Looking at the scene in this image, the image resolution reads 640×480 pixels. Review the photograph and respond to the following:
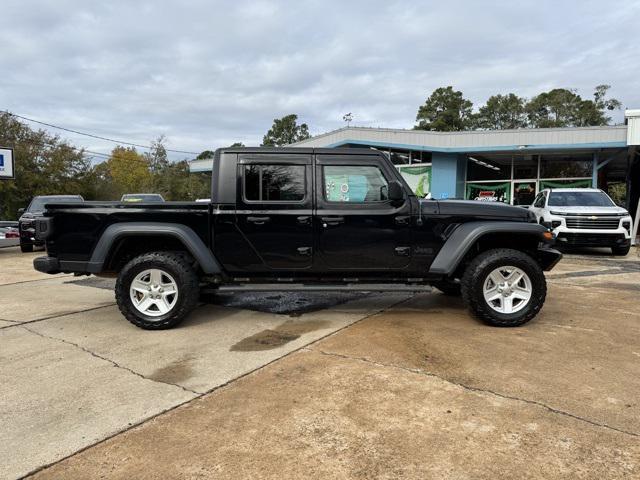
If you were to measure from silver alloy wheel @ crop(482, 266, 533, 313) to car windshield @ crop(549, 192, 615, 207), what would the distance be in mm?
8645

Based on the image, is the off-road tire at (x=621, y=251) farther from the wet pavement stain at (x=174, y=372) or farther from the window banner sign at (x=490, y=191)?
the wet pavement stain at (x=174, y=372)

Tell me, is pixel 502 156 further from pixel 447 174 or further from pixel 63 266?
pixel 63 266

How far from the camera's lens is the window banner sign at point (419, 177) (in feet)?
65.4

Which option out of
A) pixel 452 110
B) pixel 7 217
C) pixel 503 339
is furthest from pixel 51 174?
pixel 452 110

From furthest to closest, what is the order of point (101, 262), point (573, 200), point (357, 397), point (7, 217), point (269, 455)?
point (7, 217)
point (573, 200)
point (101, 262)
point (357, 397)
point (269, 455)

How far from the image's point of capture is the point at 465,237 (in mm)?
A: 4848

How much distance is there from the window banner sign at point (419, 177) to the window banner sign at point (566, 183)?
14.6 ft

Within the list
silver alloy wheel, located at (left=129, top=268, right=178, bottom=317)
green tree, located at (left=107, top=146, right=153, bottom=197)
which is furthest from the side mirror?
green tree, located at (left=107, top=146, right=153, bottom=197)

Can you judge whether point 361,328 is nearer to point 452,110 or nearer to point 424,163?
point 424,163

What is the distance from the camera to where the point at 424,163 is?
66.0 feet

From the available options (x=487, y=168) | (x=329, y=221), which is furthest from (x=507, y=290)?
(x=487, y=168)

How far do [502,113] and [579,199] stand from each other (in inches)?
2184

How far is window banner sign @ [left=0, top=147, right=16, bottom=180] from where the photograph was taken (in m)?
17.3

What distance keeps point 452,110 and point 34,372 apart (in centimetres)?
6234
